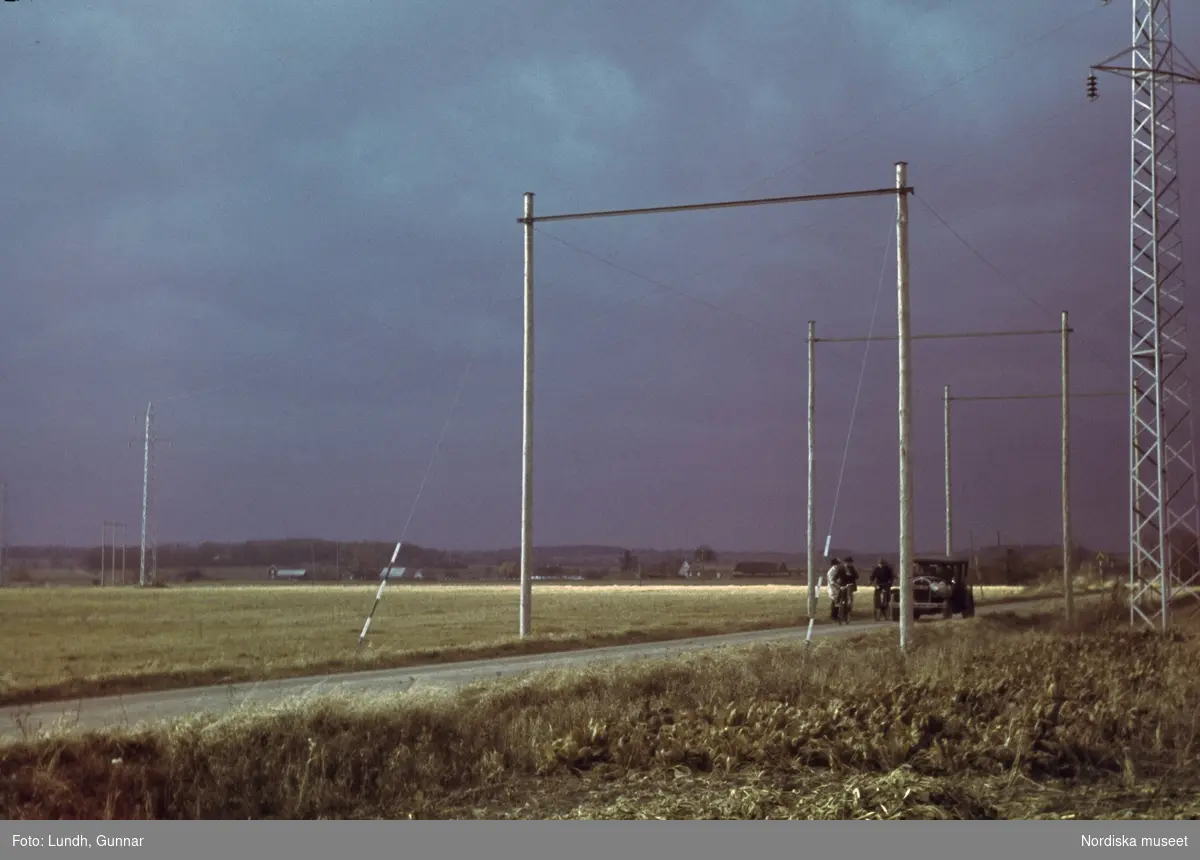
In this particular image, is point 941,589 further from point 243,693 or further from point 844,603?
point 243,693

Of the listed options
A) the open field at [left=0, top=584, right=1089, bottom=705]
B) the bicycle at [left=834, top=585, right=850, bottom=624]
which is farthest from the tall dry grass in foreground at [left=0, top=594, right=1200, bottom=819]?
the bicycle at [left=834, top=585, right=850, bottom=624]

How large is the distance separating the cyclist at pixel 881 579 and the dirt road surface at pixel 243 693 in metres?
15.5

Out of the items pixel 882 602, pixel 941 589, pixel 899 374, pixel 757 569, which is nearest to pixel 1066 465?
pixel 941 589

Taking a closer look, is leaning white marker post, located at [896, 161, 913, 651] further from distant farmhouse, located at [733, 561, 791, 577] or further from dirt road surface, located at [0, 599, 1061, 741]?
distant farmhouse, located at [733, 561, 791, 577]

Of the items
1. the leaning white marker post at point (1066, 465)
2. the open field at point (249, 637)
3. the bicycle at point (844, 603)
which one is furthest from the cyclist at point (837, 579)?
the leaning white marker post at point (1066, 465)

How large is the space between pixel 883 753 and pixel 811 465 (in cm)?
3332

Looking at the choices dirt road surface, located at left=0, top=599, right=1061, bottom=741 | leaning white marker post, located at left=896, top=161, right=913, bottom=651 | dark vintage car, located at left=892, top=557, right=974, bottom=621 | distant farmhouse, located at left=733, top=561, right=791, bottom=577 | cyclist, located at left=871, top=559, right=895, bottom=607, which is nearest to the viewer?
dirt road surface, located at left=0, top=599, right=1061, bottom=741

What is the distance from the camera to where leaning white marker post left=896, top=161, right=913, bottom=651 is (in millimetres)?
27547

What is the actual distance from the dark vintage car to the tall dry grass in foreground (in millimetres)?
28810

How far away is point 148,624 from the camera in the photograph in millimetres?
45812

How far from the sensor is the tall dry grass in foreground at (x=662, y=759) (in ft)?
36.2

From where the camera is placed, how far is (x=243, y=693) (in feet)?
61.9

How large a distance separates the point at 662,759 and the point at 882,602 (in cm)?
3345

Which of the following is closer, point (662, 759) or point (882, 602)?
point (662, 759)
